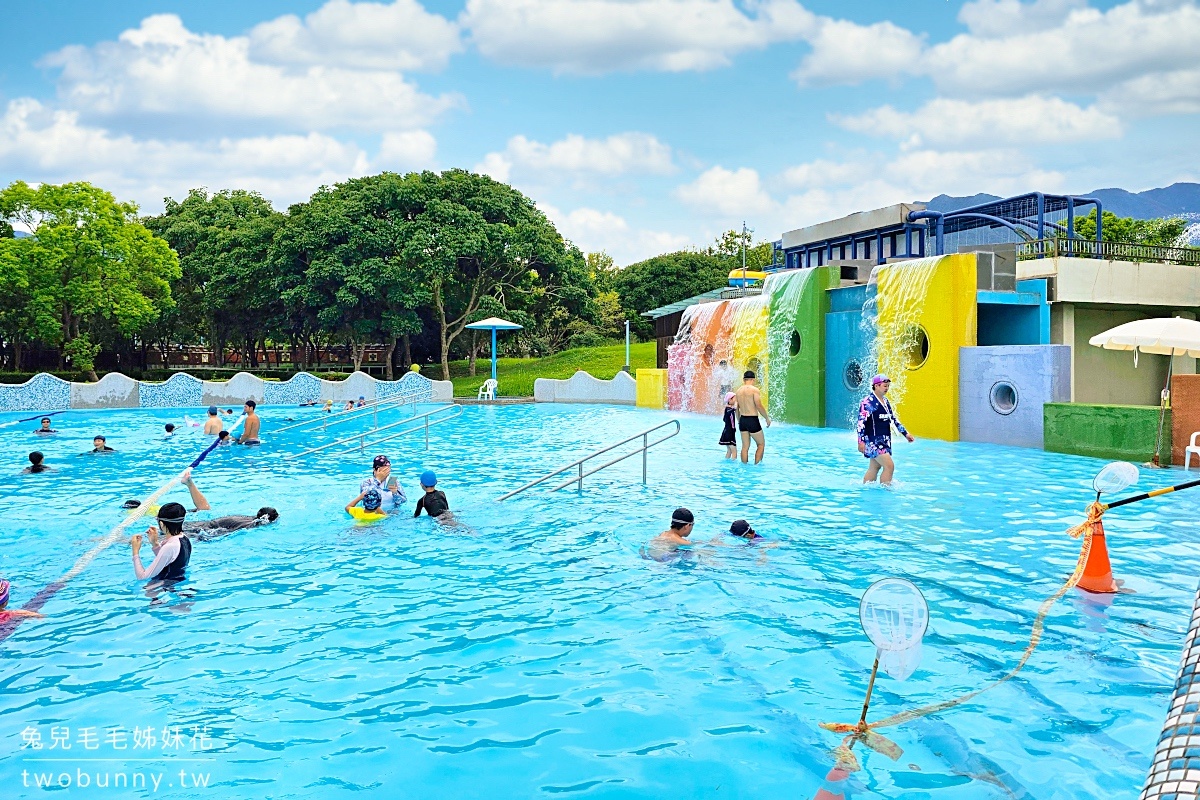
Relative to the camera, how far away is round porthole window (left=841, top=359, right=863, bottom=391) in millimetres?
21312

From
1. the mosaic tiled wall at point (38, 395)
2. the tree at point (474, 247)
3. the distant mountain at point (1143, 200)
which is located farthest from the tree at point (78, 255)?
the distant mountain at point (1143, 200)

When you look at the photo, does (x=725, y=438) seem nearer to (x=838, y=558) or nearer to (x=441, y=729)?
(x=838, y=558)

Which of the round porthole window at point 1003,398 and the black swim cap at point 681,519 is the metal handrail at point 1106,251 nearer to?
the round porthole window at point 1003,398

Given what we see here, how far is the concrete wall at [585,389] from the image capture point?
118 feet

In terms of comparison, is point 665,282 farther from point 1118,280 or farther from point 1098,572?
point 1098,572

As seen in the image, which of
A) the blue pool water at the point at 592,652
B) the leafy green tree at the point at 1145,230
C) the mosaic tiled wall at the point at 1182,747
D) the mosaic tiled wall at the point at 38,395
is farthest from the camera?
the leafy green tree at the point at 1145,230

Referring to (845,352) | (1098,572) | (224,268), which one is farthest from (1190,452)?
(224,268)

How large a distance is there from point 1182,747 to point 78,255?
142ft

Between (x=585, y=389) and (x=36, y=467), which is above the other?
→ (x=585, y=389)

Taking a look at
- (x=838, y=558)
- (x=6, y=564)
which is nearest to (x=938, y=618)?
(x=838, y=558)

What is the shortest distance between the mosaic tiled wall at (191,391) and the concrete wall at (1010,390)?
21.1 metres

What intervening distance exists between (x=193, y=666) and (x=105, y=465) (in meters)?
13.1

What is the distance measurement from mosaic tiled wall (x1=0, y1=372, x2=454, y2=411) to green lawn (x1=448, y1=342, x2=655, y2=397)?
4817 mm

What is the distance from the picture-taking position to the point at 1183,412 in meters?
14.2
